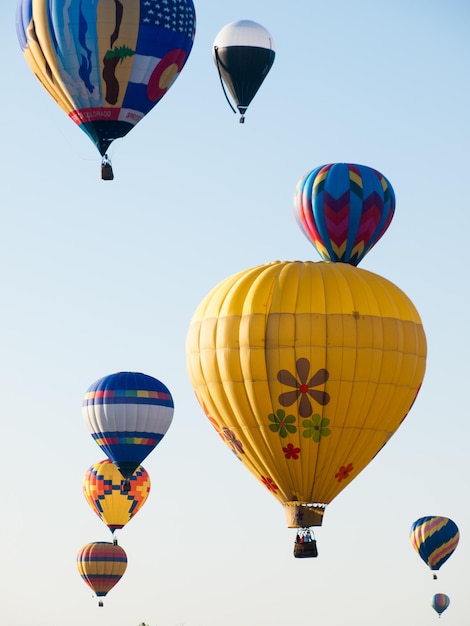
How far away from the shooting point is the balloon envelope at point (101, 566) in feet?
184

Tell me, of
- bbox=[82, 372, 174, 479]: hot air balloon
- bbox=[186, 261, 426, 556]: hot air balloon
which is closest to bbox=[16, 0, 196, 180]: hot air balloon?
bbox=[186, 261, 426, 556]: hot air balloon

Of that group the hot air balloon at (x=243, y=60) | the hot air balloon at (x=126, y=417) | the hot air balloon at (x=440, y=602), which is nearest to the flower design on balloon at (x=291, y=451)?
the hot air balloon at (x=243, y=60)

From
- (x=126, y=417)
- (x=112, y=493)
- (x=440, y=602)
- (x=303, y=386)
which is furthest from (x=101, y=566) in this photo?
(x=303, y=386)

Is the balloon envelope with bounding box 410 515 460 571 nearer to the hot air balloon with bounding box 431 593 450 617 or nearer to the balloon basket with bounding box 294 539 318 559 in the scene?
the hot air balloon with bounding box 431 593 450 617

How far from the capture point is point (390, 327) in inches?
1415

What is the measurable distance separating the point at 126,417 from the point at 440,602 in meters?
20.9

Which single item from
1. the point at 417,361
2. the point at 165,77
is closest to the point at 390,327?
the point at 417,361

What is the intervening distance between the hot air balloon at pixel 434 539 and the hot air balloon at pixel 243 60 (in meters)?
18.7

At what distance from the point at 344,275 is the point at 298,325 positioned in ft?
5.16

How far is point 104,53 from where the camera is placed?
128 ft

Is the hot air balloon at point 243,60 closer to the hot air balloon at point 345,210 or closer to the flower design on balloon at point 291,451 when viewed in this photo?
the hot air balloon at point 345,210

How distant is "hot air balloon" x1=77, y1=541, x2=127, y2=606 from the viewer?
184 feet

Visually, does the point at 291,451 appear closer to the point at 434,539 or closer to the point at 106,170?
the point at 106,170

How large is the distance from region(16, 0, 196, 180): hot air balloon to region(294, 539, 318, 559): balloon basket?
366 inches
